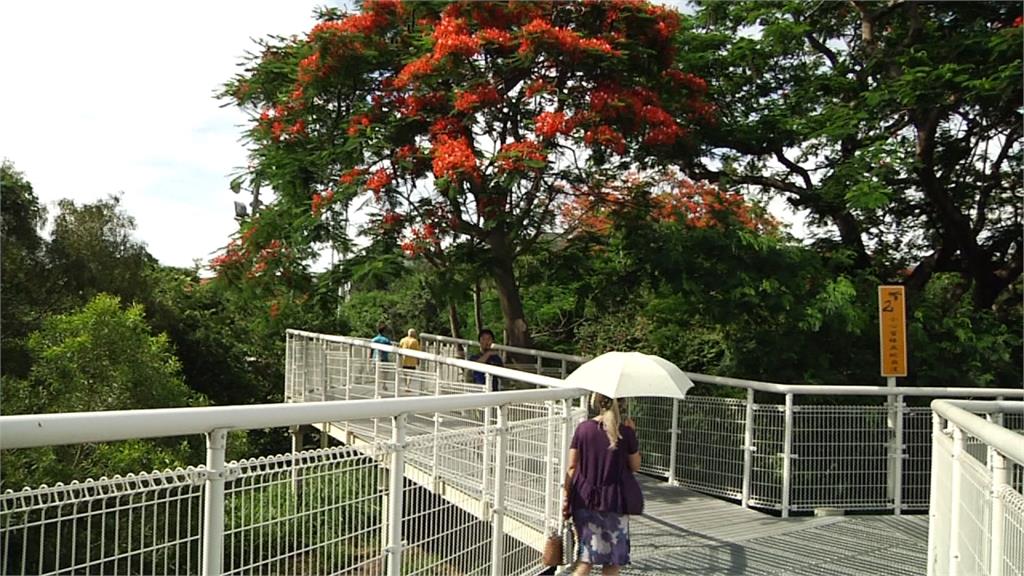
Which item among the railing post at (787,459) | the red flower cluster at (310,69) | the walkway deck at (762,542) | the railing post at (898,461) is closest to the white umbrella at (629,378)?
the walkway deck at (762,542)

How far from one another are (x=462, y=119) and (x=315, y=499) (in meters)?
8.34

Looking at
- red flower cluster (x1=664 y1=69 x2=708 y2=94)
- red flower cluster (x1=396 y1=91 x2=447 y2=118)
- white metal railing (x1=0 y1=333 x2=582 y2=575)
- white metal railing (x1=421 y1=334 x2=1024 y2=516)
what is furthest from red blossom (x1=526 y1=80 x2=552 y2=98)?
white metal railing (x1=0 y1=333 x2=582 y2=575)

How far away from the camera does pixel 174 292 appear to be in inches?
848

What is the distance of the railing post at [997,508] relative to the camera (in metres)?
2.99

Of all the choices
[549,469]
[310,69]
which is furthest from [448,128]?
[549,469]

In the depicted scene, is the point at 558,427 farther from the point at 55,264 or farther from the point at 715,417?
the point at 55,264

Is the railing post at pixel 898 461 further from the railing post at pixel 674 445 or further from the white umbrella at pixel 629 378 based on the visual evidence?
the white umbrella at pixel 629 378

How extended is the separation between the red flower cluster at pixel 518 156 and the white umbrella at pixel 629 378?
498 cm

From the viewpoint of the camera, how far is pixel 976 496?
140 inches

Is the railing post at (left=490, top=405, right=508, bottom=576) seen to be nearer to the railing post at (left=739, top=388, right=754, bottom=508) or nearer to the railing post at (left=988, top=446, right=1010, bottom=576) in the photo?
the railing post at (left=988, top=446, right=1010, bottom=576)

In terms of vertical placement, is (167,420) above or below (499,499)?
above

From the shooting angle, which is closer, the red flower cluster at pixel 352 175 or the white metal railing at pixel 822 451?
the white metal railing at pixel 822 451

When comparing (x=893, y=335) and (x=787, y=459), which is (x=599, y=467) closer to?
(x=787, y=459)

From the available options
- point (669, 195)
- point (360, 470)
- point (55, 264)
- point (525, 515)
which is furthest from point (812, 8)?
point (55, 264)
